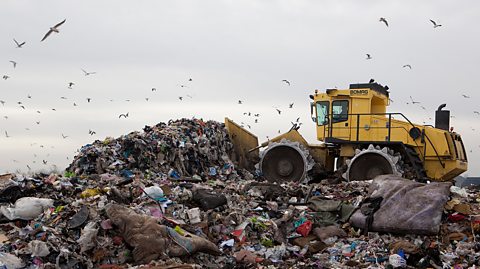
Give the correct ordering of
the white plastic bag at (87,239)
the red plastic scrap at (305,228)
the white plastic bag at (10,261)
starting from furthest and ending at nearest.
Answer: the red plastic scrap at (305,228), the white plastic bag at (87,239), the white plastic bag at (10,261)

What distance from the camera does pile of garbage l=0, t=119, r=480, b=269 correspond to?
274 inches

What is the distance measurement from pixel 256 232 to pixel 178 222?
117 cm

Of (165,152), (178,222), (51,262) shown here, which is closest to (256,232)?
(178,222)

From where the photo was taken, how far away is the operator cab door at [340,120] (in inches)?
538

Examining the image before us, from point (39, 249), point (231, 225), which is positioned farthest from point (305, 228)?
point (39, 249)

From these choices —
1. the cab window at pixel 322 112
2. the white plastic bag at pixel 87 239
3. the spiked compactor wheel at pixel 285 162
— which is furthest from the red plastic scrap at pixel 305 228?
the cab window at pixel 322 112

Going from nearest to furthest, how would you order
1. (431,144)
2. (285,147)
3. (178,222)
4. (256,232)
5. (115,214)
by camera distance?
(115,214)
(178,222)
(256,232)
(431,144)
(285,147)

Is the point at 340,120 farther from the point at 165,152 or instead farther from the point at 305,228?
the point at 305,228

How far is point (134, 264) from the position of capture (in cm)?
687

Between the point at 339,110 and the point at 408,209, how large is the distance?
5450 millimetres

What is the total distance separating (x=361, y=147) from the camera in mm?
13594

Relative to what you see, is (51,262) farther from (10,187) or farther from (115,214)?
(10,187)

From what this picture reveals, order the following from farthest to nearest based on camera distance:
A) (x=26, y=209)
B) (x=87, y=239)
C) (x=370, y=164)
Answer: (x=370, y=164) → (x=26, y=209) → (x=87, y=239)

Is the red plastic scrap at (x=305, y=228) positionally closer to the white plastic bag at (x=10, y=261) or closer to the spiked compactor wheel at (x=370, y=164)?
the white plastic bag at (x=10, y=261)
